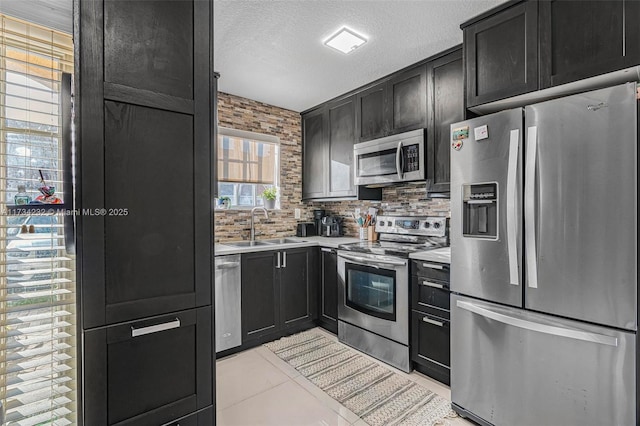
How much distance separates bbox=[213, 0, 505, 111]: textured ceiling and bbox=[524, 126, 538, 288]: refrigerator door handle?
0.96 meters

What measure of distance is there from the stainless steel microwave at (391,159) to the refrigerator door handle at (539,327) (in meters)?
1.24

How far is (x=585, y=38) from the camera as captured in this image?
1.64 metres

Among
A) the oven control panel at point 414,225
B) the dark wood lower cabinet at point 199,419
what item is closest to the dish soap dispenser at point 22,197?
the dark wood lower cabinet at point 199,419

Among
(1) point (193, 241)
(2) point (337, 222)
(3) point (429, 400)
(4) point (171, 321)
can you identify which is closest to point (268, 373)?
(3) point (429, 400)

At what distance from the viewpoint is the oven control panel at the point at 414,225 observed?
9.71 feet

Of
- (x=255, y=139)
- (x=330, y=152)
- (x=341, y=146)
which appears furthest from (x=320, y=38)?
(x=255, y=139)

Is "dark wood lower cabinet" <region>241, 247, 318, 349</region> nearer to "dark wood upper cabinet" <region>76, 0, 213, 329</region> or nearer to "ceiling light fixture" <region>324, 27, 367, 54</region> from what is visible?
"dark wood upper cabinet" <region>76, 0, 213, 329</region>

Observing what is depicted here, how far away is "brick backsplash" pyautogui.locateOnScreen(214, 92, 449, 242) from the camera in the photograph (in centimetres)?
330

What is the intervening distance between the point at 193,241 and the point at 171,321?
1.12 feet

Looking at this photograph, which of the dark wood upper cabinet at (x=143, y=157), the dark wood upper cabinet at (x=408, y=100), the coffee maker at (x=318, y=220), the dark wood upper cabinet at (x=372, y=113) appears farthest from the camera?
the coffee maker at (x=318, y=220)

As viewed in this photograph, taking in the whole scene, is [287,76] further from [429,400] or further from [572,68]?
[429,400]

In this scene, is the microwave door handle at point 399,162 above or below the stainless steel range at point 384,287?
above

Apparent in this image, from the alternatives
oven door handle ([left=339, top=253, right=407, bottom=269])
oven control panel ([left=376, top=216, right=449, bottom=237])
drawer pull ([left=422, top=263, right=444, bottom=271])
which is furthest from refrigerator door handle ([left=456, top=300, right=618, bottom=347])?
oven control panel ([left=376, top=216, right=449, bottom=237])

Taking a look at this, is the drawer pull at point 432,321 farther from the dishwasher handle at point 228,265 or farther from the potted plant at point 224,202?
A: the potted plant at point 224,202
